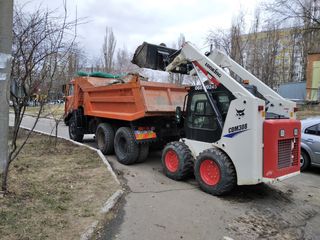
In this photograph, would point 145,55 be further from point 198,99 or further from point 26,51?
point 26,51

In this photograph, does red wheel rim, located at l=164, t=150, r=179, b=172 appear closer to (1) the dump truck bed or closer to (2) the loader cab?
(2) the loader cab

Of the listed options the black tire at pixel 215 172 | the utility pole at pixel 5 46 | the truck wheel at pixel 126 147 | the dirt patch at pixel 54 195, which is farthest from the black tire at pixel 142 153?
the utility pole at pixel 5 46

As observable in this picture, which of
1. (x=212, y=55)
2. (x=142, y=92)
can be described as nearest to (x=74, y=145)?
(x=142, y=92)

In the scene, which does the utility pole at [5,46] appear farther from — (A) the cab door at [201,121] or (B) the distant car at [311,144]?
(B) the distant car at [311,144]

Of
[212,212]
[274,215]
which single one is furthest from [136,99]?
[274,215]

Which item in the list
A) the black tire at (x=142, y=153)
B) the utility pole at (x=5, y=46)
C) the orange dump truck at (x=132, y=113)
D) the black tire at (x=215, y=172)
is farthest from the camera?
the black tire at (x=142, y=153)

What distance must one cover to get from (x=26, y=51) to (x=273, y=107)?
5.15 m

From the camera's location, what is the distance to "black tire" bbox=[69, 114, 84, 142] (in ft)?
36.2

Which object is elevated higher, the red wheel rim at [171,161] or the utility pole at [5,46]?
the utility pole at [5,46]

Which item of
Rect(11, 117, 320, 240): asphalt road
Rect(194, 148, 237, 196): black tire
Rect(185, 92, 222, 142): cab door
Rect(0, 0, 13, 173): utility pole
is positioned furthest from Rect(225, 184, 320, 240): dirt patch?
Rect(0, 0, 13, 173): utility pole

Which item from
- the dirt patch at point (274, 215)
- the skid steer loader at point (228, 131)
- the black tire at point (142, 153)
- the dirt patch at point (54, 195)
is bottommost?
the dirt patch at point (274, 215)

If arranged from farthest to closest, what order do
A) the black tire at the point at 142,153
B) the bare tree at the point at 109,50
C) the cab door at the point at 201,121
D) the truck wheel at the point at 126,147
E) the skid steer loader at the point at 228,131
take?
the bare tree at the point at 109,50 < the black tire at the point at 142,153 < the truck wheel at the point at 126,147 < the cab door at the point at 201,121 < the skid steer loader at the point at 228,131

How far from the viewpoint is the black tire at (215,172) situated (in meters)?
5.34

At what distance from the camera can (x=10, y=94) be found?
5.21 m
